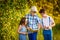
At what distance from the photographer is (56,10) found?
20.6 ft

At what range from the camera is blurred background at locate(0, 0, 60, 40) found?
6262mm

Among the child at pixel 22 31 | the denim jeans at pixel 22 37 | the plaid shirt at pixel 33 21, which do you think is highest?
the plaid shirt at pixel 33 21

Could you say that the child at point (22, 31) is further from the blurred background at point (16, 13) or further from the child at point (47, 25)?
the child at point (47, 25)

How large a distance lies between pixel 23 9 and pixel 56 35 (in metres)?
0.49

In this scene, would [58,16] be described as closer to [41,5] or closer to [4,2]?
[41,5]

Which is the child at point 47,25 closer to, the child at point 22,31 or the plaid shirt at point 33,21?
the plaid shirt at point 33,21

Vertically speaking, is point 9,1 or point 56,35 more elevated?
point 9,1

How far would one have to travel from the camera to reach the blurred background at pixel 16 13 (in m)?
6.26

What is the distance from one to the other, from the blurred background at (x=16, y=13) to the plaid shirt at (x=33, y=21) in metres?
0.07

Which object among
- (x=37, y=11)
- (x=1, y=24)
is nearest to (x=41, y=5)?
(x=37, y=11)

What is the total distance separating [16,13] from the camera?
6.27 metres

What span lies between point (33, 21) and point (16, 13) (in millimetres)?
217

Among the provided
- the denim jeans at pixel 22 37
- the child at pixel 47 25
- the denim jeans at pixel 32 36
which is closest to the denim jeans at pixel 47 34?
the child at pixel 47 25

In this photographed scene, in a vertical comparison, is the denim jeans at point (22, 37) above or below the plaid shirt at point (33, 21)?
below
